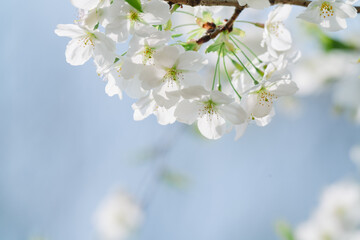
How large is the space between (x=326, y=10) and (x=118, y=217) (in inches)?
85.1

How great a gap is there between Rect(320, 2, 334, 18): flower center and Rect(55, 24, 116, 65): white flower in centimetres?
31

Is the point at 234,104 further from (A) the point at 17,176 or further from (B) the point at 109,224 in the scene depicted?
(A) the point at 17,176

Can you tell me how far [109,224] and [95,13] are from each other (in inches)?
89.4

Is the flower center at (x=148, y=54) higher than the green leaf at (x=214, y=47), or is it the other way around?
the green leaf at (x=214, y=47)

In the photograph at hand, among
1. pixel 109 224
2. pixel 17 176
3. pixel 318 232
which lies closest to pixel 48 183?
pixel 17 176

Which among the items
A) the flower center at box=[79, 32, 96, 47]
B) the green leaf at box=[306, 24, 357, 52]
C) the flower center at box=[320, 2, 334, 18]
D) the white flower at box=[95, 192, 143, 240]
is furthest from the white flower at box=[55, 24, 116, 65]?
the white flower at box=[95, 192, 143, 240]

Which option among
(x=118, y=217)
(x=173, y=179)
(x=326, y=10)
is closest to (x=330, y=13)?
(x=326, y=10)

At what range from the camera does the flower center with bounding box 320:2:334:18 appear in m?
0.63

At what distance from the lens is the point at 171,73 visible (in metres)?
0.56

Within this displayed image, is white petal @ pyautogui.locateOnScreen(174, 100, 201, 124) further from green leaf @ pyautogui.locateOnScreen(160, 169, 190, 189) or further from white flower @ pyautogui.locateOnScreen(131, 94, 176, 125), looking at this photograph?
green leaf @ pyautogui.locateOnScreen(160, 169, 190, 189)

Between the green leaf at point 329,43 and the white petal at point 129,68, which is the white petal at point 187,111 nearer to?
the white petal at point 129,68

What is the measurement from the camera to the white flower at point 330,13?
617 mm

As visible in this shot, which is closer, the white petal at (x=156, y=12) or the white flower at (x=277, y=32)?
the white petal at (x=156, y=12)

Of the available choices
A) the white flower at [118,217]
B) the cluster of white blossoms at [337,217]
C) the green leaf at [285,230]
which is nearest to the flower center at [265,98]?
the green leaf at [285,230]
